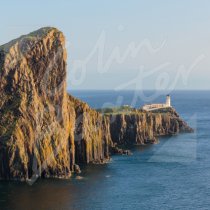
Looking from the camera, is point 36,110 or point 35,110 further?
point 36,110

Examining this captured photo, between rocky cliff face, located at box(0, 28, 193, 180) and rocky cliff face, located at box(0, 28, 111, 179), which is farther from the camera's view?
rocky cliff face, located at box(0, 28, 111, 179)

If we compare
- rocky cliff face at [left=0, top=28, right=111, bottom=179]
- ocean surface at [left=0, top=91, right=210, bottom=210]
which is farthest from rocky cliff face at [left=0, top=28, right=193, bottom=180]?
ocean surface at [left=0, top=91, right=210, bottom=210]

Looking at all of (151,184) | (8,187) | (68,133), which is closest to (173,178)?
(151,184)

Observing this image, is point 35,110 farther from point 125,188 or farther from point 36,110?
point 125,188

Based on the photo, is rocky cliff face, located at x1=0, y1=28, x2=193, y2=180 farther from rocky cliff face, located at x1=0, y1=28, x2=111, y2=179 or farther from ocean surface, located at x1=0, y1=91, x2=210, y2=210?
ocean surface, located at x1=0, y1=91, x2=210, y2=210

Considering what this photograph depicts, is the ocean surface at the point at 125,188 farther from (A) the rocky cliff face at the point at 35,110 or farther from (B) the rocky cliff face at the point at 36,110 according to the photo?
(A) the rocky cliff face at the point at 35,110

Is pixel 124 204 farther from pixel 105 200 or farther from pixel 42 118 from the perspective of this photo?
pixel 42 118

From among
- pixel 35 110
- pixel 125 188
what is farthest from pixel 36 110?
pixel 125 188

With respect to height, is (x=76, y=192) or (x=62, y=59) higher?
(x=62, y=59)
